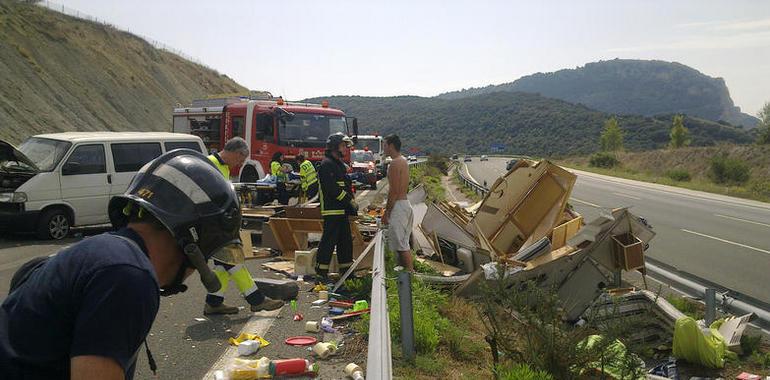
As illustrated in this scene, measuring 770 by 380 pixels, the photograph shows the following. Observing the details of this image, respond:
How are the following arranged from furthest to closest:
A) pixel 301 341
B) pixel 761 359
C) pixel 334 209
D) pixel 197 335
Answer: pixel 334 209, pixel 761 359, pixel 197 335, pixel 301 341

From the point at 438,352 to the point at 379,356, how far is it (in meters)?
2.70

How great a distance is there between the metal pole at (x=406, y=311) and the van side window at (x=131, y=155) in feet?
28.4

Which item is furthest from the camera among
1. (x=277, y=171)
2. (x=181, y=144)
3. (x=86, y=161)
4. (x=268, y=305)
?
(x=277, y=171)

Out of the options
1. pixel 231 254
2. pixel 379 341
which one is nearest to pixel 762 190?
pixel 379 341

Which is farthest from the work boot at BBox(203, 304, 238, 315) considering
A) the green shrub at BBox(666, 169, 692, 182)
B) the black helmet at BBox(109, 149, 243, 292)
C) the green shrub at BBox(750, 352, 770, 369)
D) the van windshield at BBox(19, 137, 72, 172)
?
the green shrub at BBox(666, 169, 692, 182)

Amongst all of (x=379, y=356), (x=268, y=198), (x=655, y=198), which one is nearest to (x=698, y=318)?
(x=379, y=356)

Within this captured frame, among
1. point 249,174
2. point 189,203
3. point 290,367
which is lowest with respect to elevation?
point 290,367

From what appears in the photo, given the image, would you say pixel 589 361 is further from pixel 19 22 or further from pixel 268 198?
pixel 19 22

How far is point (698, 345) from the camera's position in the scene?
6168 mm

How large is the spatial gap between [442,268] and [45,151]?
7869mm

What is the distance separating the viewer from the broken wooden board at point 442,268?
905 cm

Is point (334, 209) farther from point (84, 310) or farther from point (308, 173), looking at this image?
point (84, 310)

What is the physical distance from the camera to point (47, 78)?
35875 mm

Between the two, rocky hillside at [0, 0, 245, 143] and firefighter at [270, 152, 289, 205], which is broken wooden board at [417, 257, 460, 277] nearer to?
→ firefighter at [270, 152, 289, 205]
